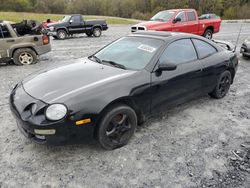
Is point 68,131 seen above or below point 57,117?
below

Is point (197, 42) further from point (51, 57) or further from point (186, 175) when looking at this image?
point (51, 57)

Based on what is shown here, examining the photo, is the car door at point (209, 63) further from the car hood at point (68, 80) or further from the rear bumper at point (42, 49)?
the rear bumper at point (42, 49)

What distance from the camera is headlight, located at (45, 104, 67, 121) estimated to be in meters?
2.63

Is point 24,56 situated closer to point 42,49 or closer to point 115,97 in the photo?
point 42,49

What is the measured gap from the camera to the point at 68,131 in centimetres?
270

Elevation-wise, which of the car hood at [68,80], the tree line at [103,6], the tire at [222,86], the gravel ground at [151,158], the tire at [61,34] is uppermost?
the tree line at [103,6]

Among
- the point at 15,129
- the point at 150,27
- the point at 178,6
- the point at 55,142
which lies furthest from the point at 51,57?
the point at 178,6

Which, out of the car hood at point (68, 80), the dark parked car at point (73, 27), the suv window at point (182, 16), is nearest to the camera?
the car hood at point (68, 80)

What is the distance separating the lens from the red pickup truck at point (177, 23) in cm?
1034

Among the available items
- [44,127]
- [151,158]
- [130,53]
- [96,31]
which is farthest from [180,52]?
[96,31]

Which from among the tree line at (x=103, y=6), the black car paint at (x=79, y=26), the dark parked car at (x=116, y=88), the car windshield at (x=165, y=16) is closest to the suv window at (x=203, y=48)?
the dark parked car at (x=116, y=88)

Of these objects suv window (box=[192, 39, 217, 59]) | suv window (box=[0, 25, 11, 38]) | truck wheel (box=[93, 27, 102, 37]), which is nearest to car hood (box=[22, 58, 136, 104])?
suv window (box=[192, 39, 217, 59])

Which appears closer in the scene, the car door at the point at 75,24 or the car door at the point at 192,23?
the car door at the point at 192,23

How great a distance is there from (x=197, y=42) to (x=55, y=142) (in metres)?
A: 3.11
